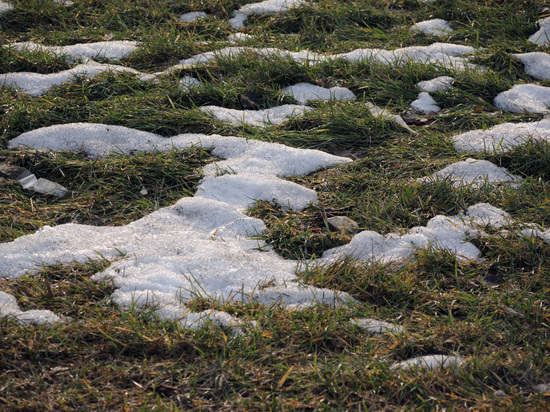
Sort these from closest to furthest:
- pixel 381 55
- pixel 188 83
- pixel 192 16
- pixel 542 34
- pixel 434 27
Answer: pixel 188 83
pixel 381 55
pixel 542 34
pixel 434 27
pixel 192 16

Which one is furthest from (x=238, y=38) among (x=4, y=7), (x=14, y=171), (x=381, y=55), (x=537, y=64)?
(x=537, y=64)

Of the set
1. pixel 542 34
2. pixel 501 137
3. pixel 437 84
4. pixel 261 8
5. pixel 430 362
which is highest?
pixel 261 8

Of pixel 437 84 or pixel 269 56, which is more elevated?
pixel 269 56

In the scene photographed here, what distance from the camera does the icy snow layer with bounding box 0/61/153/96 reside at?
3.67m

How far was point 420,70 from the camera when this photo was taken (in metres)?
3.83

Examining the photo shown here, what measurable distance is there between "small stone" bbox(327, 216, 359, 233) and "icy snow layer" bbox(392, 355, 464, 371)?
85 cm

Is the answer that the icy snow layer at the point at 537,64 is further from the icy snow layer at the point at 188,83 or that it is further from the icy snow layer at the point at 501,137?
the icy snow layer at the point at 188,83

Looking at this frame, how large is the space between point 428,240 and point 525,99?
1.76 m

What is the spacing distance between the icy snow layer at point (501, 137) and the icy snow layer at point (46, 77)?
2.28 meters

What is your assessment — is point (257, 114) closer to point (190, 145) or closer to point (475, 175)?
point (190, 145)

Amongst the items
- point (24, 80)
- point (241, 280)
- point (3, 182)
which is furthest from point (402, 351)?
point (24, 80)

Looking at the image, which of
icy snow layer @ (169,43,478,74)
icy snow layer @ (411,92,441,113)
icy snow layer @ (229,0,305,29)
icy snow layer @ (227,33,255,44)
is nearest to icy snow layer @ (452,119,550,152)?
icy snow layer @ (411,92,441,113)

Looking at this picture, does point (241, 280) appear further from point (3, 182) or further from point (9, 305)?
point (3, 182)

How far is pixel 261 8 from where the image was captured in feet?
15.8
